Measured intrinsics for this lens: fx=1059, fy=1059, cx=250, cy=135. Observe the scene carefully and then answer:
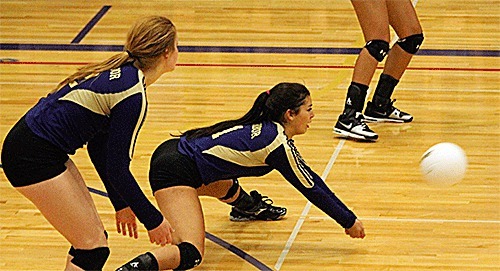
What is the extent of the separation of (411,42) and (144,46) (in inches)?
128

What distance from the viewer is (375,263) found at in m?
5.07

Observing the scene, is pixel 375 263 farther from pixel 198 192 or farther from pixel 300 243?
pixel 198 192

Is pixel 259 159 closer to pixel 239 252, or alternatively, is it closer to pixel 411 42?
pixel 239 252

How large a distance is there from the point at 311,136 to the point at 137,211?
10.1 feet

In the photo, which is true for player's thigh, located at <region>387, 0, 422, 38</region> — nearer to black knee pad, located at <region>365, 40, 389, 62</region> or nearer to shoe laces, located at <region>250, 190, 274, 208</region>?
black knee pad, located at <region>365, 40, 389, 62</region>

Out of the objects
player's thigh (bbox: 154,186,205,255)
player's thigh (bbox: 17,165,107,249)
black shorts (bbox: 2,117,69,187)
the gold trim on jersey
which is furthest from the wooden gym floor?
the gold trim on jersey

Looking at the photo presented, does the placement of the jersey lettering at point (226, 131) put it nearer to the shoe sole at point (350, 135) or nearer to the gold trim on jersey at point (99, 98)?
the gold trim on jersey at point (99, 98)

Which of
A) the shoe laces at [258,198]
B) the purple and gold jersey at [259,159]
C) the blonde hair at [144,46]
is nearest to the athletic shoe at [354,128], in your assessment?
the shoe laces at [258,198]

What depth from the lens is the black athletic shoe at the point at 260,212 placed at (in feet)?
18.4

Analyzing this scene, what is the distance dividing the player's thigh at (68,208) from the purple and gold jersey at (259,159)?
0.84 m

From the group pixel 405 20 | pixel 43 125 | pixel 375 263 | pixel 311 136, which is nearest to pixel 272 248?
pixel 375 263

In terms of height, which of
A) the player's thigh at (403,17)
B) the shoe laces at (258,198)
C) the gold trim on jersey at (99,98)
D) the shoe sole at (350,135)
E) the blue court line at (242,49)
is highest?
the gold trim on jersey at (99,98)

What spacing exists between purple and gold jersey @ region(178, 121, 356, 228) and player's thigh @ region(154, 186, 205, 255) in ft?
0.44

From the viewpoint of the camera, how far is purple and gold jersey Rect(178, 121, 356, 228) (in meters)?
4.91
